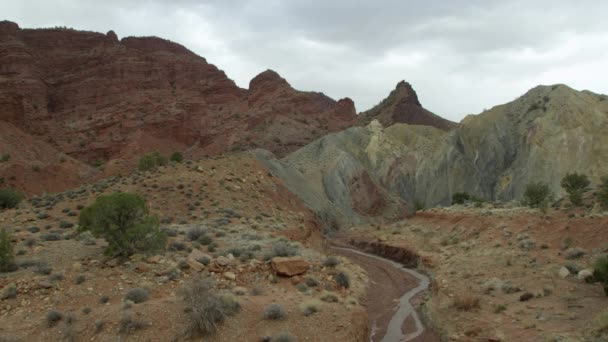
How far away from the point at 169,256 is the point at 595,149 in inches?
2089

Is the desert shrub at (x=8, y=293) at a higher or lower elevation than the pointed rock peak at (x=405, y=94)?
lower

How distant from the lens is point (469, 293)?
19609 mm

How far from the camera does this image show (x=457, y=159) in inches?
2928

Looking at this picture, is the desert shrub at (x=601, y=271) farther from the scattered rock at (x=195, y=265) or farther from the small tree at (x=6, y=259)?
the small tree at (x=6, y=259)

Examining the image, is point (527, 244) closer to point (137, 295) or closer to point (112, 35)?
point (137, 295)

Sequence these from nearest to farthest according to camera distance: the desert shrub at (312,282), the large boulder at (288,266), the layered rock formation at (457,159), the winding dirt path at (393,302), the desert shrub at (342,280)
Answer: the winding dirt path at (393,302) < the desert shrub at (312,282) < the large boulder at (288,266) < the desert shrub at (342,280) < the layered rock formation at (457,159)

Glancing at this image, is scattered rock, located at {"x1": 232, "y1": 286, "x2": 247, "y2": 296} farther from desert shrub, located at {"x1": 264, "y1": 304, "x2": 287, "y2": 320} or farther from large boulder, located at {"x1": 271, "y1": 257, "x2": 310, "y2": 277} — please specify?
large boulder, located at {"x1": 271, "y1": 257, "x2": 310, "y2": 277}

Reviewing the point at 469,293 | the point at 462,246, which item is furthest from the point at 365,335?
the point at 462,246

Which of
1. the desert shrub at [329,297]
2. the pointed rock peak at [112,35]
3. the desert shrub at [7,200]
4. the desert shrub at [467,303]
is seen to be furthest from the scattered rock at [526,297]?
the pointed rock peak at [112,35]

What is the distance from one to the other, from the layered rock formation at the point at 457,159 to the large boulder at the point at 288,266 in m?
35.0

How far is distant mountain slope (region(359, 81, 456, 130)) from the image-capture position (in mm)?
108812

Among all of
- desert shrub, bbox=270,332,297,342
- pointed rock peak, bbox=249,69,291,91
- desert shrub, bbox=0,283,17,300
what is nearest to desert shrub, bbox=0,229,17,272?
desert shrub, bbox=0,283,17,300

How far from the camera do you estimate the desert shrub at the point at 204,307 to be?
44.1ft

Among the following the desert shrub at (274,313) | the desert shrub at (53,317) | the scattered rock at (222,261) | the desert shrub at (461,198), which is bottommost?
the desert shrub at (461,198)
